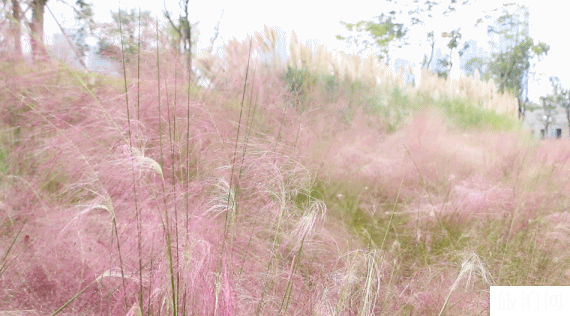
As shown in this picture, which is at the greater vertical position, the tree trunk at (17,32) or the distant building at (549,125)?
the tree trunk at (17,32)

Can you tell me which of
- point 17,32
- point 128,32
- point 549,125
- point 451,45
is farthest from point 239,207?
point 549,125

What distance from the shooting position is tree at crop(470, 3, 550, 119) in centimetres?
372

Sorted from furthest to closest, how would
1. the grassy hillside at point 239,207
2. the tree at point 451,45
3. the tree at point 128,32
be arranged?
1. the tree at point 451,45
2. the tree at point 128,32
3. the grassy hillside at point 239,207

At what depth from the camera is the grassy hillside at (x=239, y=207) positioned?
1.07 meters

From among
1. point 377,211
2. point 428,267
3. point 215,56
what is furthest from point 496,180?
point 215,56

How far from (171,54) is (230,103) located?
1.10 ft

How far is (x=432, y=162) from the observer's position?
2305 mm

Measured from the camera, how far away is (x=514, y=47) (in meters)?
3.94

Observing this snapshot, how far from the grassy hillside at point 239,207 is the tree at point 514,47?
61.1 inches

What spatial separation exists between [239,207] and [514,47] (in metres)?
3.46

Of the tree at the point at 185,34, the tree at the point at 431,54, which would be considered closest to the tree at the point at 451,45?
the tree at the point at 431,54

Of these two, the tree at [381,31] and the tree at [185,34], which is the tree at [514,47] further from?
the tree at [185,34]

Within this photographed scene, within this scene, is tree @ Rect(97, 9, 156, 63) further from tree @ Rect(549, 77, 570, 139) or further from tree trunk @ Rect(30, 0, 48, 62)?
tree @ Rect(549, 77, 570, 139)

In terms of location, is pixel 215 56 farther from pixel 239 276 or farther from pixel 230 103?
pixel 239 276
